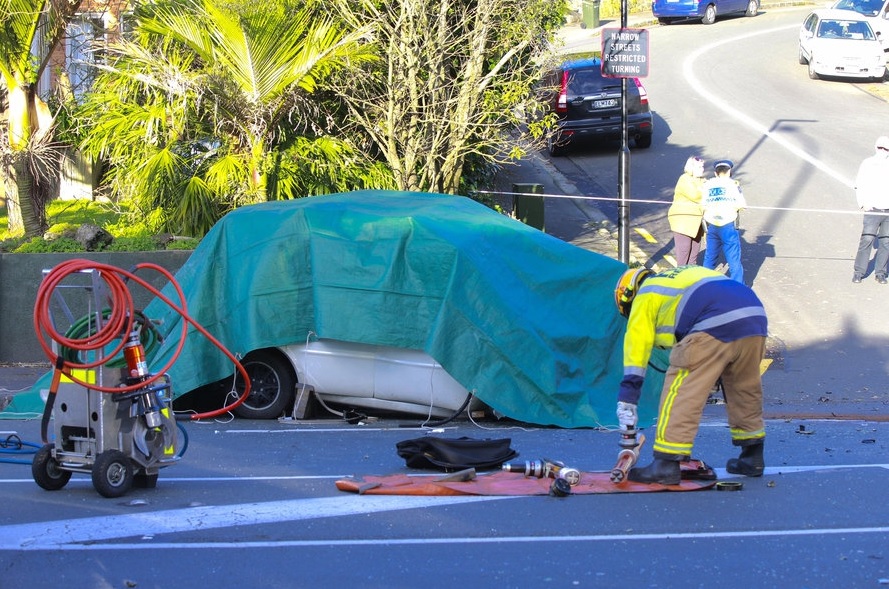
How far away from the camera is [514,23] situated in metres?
13.9

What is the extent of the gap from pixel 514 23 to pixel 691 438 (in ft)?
27.5

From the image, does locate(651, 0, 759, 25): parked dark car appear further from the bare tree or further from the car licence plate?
the bare tree

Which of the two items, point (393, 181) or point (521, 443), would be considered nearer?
point (521, 443)

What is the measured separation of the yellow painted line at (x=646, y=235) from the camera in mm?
16625

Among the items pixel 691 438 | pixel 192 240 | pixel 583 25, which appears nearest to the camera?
pixel 691 438

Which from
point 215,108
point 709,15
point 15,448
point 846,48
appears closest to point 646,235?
point 215,108

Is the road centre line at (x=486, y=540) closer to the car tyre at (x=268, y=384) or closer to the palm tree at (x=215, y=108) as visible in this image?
the car tyre at (x=268, y=384)

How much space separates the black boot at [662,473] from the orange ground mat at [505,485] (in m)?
0.04

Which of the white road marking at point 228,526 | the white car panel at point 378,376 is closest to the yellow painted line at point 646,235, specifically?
the white car panel at point 378,376

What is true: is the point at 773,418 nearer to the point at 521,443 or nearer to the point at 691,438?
the point at 521,443

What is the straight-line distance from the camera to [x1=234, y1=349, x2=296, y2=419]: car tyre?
31.6 feet

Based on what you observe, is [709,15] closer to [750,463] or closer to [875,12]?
[875,12]

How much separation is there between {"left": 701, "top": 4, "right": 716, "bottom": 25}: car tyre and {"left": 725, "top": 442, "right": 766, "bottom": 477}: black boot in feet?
108

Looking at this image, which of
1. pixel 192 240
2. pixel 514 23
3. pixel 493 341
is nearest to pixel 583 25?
pixel 514 23
